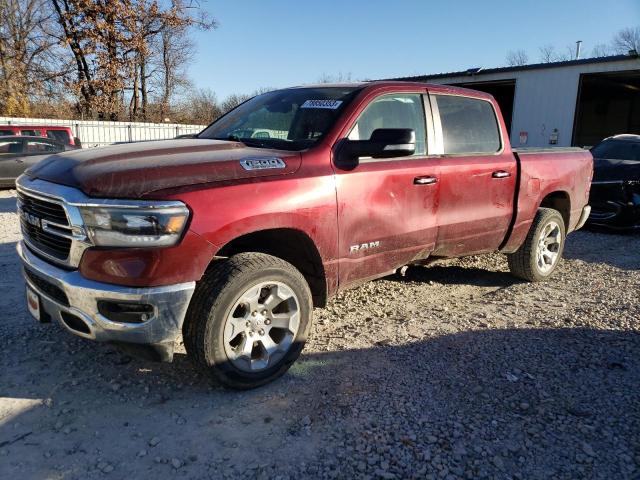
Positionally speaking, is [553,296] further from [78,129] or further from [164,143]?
[78,129]

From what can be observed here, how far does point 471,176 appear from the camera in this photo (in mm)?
4344

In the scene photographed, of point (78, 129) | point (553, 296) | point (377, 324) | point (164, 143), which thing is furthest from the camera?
point (78, 129)

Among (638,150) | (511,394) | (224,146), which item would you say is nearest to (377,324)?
(511,394)

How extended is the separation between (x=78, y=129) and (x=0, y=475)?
846 inches

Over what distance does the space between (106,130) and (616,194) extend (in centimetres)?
2044

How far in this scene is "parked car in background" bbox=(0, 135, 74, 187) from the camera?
1230cm

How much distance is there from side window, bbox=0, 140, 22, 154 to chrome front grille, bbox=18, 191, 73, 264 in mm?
10911

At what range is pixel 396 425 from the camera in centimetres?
275

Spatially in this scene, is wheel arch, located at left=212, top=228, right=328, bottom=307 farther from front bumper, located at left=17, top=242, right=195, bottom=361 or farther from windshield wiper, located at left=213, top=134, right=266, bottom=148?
windshield wiper, located at left=213, top=134, right=266, bottom=148

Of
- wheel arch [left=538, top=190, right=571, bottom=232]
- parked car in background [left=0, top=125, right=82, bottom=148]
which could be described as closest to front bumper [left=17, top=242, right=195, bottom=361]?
wheel arch [left=538, top=190, right=571, bottom=232]

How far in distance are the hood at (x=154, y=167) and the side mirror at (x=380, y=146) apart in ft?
1.13

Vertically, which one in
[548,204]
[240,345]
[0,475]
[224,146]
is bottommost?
[0,475]

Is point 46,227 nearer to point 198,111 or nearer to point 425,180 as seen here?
point 425,180

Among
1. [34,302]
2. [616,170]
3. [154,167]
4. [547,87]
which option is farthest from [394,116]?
[547,87]
